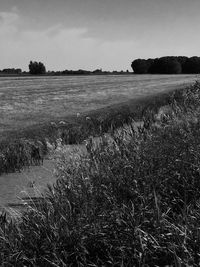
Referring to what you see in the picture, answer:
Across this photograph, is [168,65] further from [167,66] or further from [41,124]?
[41,124]

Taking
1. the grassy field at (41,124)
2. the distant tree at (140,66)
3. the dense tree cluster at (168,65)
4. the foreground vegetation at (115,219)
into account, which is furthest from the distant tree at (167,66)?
the foreground vegetation at (115,219)

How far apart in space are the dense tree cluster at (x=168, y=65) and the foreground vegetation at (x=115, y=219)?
97.6 meters

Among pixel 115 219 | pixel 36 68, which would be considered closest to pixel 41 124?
pixel 115 219

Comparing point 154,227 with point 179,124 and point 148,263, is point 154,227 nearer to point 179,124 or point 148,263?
point 148,263

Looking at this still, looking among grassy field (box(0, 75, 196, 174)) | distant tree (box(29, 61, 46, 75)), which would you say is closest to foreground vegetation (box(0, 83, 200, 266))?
grassy field (box(0, 75, 196, 174))

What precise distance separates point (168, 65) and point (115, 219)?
327ft

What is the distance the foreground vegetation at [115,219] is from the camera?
452 cm

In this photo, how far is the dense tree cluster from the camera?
337 feet

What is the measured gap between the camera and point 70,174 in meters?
6.26

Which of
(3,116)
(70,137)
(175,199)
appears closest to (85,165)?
(175,199)

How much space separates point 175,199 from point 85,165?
1294 millimetres

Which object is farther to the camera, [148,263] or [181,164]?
[181,164]

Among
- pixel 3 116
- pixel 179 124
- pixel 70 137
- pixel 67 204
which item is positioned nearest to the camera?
pixel 67 204

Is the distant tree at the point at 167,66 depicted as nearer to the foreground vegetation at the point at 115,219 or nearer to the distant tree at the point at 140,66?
the distant tree at the point at 140,66
